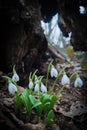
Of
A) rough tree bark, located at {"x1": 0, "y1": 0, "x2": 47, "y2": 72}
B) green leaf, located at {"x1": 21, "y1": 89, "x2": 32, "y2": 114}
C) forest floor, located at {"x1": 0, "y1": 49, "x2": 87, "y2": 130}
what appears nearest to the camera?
forest floor, located at {"x1": 0, "y1": 49, "x2": 87, "y2": 130}

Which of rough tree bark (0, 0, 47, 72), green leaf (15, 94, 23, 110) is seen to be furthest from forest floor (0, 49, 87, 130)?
rough tree bark (0, 0, 47, 72)

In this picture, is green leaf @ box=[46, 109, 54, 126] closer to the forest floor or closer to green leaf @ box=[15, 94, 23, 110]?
the forest floor

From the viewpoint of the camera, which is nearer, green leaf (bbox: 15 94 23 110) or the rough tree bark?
green leaf (bbox: 15 94 23 110)

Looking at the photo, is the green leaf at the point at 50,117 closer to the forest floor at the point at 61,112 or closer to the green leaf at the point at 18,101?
the forest floor at the point at 61,112

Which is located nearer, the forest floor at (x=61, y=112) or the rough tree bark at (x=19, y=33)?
the forest floor at (x=61, y=112)

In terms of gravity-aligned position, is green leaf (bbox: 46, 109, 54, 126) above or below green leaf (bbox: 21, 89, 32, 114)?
below

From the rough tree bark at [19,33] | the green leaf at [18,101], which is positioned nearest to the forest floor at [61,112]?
the green leaf at [18,101]

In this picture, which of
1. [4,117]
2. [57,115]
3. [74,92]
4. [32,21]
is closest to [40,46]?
[32,21]

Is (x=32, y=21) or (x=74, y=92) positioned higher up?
(x=32, y=21)

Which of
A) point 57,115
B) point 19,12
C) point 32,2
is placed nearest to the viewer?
point 57,115

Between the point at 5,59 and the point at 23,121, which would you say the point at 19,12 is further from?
the point at 23,121

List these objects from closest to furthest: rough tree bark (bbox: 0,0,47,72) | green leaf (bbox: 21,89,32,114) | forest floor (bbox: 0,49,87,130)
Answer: forest floor (bbox: 0,49,87,130) < green leaf (bbox: 21,89,32,114) < rough tree bark (bbox: 0,0,47,72)
